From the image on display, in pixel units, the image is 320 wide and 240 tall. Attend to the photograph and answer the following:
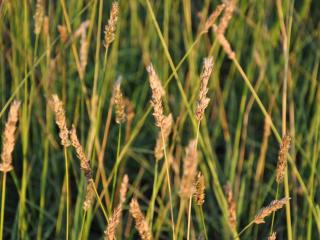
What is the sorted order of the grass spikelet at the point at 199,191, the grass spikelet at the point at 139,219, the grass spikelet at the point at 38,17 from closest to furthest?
the grass spikelet at the point at 139,219 < the grass spikelet at the point at 199,191 < the grass spikelet at the point at 38,17

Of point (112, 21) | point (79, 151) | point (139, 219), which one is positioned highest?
point (112, 21)

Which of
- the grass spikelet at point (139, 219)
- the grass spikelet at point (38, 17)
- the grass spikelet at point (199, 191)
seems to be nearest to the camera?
the grass spikelet at point (139, 219)

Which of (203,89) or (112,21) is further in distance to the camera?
(112,21)

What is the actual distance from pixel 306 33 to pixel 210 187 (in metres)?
0.77

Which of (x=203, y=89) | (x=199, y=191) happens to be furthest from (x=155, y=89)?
(x=199, y=191)

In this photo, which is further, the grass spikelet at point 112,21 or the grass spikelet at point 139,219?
the grass spikelet at point 112,21

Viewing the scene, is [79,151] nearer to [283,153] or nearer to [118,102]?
[118,102]

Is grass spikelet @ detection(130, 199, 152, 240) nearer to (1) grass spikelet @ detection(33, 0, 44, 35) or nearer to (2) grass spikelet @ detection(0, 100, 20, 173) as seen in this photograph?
(2) grass spikelet @ detection(0, 100, 20, 173)

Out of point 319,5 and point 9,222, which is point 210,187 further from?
point 319,5

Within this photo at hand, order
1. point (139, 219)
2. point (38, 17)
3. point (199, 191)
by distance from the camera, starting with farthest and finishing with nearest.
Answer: point (38, 17)
point (199, 191)
point (139, 219)

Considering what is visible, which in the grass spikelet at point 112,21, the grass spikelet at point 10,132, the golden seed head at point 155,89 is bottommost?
the grass spikelet at point 10,132

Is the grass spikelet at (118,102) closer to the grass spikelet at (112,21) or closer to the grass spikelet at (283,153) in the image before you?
the grass spikelet at (112,21)

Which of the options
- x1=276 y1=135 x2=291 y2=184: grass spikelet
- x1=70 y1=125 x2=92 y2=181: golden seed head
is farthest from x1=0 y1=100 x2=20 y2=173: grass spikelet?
x1=276 y1=135 x2=291 y2=184: grass spikelet

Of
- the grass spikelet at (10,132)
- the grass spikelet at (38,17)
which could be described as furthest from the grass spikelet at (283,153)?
the grass spikelet at (38,17)
